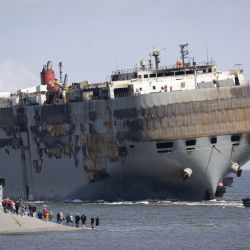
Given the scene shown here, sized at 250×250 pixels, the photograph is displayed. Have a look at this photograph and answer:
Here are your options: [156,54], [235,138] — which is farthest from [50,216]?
[156,54]

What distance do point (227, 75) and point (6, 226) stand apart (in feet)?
133

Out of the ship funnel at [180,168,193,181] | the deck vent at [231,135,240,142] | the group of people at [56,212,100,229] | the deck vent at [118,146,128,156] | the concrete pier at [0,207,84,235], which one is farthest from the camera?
the deck vent at [118,146,128,156]

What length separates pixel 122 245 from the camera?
98625 mm

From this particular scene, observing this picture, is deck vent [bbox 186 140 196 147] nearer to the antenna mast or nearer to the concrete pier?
the antenna mast

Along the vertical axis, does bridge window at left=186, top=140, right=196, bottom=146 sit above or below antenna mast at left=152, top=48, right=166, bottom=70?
below

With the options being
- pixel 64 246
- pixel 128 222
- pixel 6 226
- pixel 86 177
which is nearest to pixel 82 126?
pixel 86 177

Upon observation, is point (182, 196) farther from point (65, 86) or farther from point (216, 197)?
point (65, 86)

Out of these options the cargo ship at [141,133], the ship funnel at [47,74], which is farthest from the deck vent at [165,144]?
the ship funnel at [47,74]

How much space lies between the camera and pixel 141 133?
13525cm

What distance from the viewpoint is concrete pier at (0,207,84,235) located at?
105938 mm

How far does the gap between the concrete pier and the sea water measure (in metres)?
1.36

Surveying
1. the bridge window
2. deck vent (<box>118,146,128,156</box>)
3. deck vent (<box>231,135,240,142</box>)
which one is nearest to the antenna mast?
deck vent (<box>118,146,128,156</box>)

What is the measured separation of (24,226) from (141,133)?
30699 millimetres

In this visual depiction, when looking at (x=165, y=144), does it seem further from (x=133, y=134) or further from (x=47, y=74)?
(x=47, y=74)
